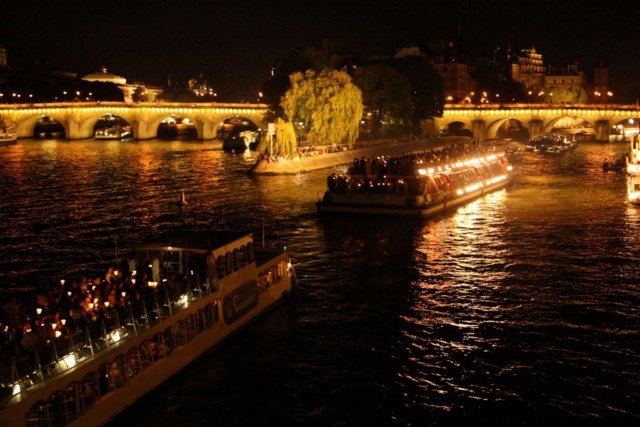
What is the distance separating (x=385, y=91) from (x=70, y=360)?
3612 inches

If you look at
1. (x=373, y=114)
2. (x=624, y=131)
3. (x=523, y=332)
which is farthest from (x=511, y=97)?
(x=523, y=332)

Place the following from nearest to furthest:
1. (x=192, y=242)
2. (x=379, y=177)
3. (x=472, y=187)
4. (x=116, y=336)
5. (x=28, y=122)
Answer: (x=116, y=336), (x=192, y=242), (x=379, y=177), (x=472, y=187), (x=28, y=122)

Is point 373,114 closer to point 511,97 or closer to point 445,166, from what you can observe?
point 445,166

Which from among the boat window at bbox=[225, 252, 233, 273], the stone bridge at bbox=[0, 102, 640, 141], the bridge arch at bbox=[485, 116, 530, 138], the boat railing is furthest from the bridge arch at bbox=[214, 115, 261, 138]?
the boat railing

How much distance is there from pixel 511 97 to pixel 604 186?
A: 115750 mm

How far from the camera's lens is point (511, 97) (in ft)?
586

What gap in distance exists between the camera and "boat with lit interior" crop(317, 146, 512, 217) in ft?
172

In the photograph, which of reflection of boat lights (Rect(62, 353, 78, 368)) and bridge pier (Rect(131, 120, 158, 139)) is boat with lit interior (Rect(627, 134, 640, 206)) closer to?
reflection of boat lights (Rect(62, 353, 78, 368))

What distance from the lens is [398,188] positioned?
5359cm

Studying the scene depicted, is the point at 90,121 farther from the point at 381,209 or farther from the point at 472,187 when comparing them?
the point at 381,209

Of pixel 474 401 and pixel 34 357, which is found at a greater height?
pixel 34 357

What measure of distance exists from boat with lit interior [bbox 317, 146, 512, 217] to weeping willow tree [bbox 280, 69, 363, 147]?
29.6 metres

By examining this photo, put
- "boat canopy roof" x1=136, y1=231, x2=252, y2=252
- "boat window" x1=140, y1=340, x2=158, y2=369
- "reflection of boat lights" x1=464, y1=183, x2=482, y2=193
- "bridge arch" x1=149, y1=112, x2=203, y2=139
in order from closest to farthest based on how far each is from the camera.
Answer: "boat window" x1=140, y1=340, x2=158, y2=369 < "boat canopy roof" x1=136, y1=231, x2=252, y2=252 < "reflection of boat lights" x1=464, y1=183, x2=482, y2=193 < "bridge arch" x1=149, y1=112, x2=203, y2=139

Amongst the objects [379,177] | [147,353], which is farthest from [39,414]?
[379,177]
